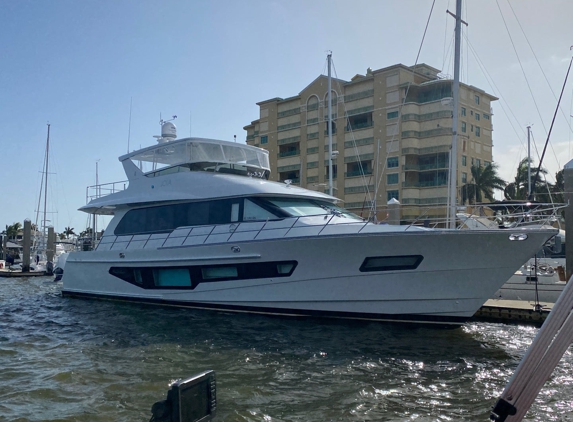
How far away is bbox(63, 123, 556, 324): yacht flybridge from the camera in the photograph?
8617 mm

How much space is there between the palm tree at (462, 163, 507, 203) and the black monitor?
39.3m

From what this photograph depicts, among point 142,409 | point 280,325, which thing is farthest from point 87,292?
point 142,409

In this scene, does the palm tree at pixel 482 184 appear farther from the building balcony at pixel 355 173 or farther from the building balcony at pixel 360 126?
the building balcony at pixel 360 126

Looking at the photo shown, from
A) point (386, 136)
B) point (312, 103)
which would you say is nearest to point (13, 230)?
point (312, 103)

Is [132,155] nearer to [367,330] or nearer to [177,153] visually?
[177,153]

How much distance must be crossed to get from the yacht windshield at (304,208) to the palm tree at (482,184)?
30.8 metres

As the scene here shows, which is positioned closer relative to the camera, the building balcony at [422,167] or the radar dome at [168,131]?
the radar dome at [168,131]

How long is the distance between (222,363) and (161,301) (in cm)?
517

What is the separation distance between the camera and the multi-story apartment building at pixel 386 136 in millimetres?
37344

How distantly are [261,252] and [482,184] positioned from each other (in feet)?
110

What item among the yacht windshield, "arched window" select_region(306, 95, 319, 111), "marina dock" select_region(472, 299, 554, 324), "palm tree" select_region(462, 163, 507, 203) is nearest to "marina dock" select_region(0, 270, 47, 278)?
the yacht windshield

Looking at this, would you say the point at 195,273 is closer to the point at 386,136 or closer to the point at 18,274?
the point at 18,274

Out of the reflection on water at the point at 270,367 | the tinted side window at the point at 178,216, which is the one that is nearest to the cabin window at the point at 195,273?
the reflection on water at the point at 270,367

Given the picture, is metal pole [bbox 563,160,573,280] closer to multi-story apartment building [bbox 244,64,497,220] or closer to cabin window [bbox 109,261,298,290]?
cabin window [bbox 109,261,298,290]
